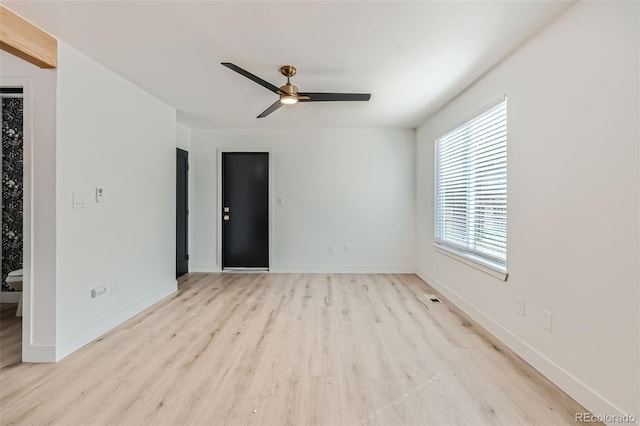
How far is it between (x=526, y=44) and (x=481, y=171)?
1126 mm

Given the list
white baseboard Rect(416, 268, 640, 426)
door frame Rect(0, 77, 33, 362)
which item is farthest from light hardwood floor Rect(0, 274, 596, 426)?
door frame Rect(0, 77, 33, 362)

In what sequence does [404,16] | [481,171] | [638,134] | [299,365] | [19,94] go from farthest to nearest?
[481,171]
[19,94]
[299,365]
[404,16]
[638,134]

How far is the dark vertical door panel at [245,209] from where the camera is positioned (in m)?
4.91

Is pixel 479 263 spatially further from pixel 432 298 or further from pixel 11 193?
pixel 11 193

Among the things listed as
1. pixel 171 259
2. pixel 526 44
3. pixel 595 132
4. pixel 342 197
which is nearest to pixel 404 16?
pixel 526 44

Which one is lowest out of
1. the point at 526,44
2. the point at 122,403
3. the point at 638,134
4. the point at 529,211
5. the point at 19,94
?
the point at 122,403

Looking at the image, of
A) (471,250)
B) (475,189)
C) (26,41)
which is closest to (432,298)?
(471,250)

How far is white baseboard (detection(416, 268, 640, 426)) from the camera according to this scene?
1.53m

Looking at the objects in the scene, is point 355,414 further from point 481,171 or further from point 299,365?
point 481,171

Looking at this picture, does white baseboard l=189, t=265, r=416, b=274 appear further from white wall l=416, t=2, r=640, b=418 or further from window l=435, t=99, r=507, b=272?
white wall l=416, t=2, r=640, b=418

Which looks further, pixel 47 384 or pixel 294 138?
pixel 294 138

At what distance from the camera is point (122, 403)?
65.4 inches

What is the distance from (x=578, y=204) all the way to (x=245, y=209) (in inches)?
169

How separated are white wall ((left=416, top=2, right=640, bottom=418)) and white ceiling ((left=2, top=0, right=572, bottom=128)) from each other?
0.35 meters
